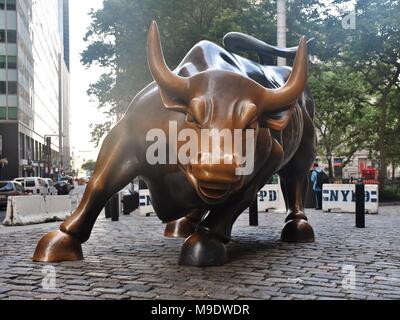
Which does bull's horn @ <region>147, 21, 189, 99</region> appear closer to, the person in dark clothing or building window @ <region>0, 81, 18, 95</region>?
the person in dark clothing

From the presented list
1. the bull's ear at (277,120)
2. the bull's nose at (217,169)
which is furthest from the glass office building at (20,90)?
the bull's nose at (217,169)

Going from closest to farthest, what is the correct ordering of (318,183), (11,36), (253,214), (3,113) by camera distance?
1. (253,214)
2. (318,183)
3. (3,113)
4. (11,36)

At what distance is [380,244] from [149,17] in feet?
54.0

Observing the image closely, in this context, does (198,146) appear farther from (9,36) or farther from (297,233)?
(9,36)

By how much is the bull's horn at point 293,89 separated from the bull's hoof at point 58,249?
8.94 feet

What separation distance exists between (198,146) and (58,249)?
7.46 ft

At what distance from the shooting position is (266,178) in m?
6.14

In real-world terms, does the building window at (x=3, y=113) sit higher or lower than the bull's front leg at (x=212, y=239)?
higher

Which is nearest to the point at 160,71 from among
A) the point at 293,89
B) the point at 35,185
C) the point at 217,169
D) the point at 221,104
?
the point at 221,104

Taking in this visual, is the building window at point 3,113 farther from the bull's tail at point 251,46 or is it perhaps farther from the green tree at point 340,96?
the bull's tail at point 251,46

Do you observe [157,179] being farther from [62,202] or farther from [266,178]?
[62,202]

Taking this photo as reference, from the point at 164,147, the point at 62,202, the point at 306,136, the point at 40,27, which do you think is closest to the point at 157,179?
the point at 164,147

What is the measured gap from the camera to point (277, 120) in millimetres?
5242

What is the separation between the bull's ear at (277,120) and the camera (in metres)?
5.22
